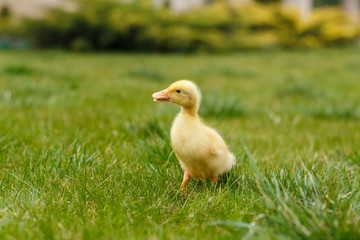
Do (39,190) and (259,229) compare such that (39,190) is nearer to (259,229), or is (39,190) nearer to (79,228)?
(79,228)

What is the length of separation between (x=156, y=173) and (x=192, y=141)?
33cm

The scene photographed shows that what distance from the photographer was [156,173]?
6.53ft

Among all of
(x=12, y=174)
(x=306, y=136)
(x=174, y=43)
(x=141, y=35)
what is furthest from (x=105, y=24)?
(x=12, y=174)

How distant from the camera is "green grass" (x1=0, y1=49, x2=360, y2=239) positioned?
4.68 ft

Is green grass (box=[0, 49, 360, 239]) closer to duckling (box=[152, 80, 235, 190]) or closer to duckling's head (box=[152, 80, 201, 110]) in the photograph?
duckling (box=[152, 80, 235, 190])

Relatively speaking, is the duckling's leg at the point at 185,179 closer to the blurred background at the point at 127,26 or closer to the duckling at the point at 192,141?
the duckling at the point at 192,141

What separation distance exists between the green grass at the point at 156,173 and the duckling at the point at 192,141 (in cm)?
11

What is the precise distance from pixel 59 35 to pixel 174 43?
4146 mm

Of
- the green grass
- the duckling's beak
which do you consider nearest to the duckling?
the duckling's beak

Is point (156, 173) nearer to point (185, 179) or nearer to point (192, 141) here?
point (185, 179)

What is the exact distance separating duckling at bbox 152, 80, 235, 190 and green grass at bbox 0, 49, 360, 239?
4.2 inches

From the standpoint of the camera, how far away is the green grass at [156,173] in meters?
1.43

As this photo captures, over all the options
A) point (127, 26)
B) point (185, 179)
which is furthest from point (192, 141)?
point (127, 26)

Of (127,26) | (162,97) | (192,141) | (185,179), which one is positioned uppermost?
(127,26)
